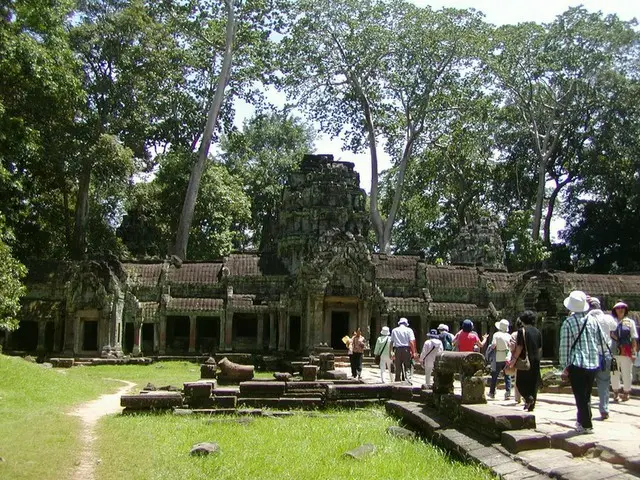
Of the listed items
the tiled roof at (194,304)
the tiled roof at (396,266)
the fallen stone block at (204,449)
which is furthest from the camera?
the tiled roof at (396,266)

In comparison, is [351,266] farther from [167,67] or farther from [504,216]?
[504,216]

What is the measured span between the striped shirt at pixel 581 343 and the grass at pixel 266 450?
200cm

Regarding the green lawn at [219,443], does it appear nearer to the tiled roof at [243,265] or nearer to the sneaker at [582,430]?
the sneaker at [582,430]

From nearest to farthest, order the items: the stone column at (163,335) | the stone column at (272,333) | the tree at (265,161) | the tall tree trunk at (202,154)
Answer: the stone column at (163,335) < the stone column at (272,333) < the tall tree trunk at (202,154) < the tree at (265,161)

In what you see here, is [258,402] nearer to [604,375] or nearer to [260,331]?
[604,375]

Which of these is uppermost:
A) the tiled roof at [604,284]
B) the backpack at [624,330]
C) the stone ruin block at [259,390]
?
the tiled roof at [604,284]

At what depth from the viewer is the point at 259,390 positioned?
571 inches

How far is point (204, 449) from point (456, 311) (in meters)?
24.9

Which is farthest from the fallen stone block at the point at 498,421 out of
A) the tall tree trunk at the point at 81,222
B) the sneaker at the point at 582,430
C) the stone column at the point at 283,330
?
the tall tree trunk at the point at 81,222

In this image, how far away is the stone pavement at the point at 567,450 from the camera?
686 cm

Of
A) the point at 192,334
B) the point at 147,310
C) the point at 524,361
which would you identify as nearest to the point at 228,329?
the point at 192,334

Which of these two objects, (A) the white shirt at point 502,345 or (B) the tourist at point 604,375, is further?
(A) the white shirt at point 502,345

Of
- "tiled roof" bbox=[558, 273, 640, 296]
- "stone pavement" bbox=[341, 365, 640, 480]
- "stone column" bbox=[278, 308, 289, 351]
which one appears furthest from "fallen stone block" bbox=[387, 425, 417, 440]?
"tiled roof" bbox=[558, 273, 640, 296]

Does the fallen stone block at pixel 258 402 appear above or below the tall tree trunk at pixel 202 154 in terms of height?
below
